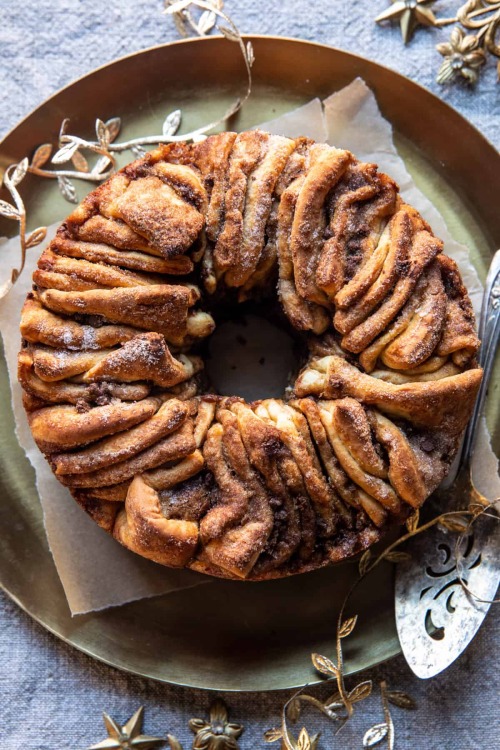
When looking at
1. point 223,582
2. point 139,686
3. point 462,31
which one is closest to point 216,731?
point 139,686

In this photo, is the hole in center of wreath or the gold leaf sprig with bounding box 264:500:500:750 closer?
the gold leaf sprig with bounding box 264:500:500:750

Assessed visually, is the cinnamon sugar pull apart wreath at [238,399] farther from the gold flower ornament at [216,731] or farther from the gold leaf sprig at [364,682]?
the gold flower ornament at [216,731]

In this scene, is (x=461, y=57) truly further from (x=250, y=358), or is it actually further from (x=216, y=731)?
(x=216, y=731)

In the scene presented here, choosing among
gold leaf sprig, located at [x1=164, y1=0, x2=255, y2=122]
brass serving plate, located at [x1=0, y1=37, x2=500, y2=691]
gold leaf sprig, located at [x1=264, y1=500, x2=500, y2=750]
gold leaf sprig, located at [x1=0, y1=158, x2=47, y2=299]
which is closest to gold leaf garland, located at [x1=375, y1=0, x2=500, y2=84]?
brass serving plate, located at [x1=0, y1=37, x2=500, y2=691]

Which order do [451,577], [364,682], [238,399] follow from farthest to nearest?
[364,682] < [451,577] < [238,399]

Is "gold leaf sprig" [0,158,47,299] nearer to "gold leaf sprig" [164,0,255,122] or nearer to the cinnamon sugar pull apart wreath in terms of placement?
the cinnamon sugar pull apart wreath

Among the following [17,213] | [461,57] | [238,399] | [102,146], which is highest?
[461,57]

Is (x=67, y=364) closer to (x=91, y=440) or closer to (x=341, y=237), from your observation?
(x=91, y=440)
